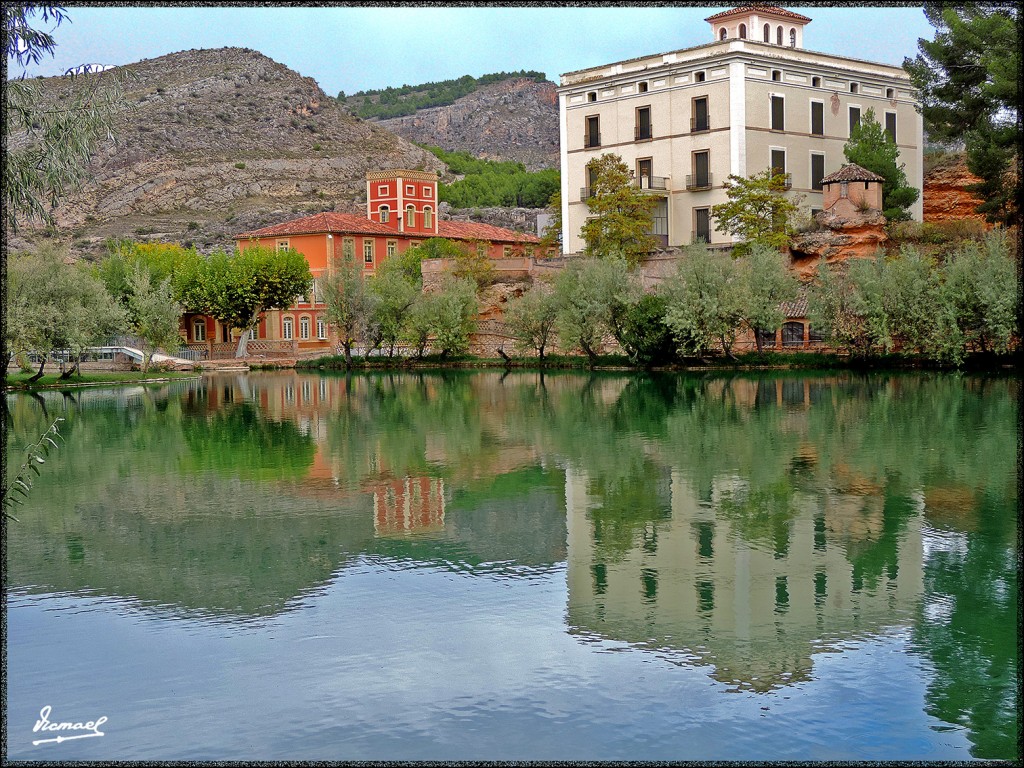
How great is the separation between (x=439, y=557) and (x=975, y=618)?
6.19 m

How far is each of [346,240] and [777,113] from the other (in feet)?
108

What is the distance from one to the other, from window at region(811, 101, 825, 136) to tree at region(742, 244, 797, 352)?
42.9 ft

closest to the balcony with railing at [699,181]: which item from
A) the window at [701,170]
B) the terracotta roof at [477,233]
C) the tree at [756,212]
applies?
the window at [701,170]

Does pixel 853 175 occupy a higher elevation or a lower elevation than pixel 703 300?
higher

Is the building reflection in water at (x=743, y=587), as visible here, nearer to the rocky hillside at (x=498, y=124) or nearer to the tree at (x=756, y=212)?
the tree at (x=756, y=212)

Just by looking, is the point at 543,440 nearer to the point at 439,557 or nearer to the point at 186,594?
the point at 439,557

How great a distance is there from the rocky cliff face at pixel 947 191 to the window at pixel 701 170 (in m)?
12.5

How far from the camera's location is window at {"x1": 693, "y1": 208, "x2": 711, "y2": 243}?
58062 millimetres

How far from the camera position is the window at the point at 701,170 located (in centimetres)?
5791

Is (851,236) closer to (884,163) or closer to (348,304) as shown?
(884,163)

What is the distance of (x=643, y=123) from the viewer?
60.4 metres

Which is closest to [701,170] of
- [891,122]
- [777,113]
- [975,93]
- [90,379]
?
[777,113]

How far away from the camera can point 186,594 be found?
12.7 metres

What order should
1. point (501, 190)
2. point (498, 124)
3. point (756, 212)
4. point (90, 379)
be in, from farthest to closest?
1. point (498, 124)
2. point (501, 190)
3. point (756, 212)
4. point (90, 379)
